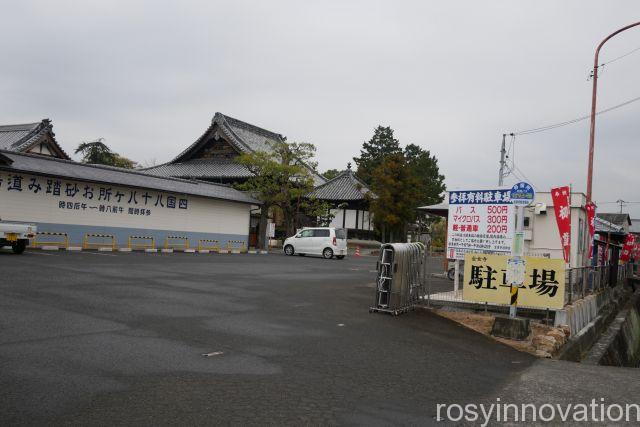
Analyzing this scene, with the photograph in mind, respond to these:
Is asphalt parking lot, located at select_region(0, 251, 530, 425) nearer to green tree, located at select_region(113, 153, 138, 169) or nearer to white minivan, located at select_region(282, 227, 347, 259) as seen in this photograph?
white minivan, located at select_region(282, 227, 347, 259)

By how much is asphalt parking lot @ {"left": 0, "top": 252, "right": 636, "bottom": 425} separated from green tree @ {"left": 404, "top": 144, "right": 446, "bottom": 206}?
4551 cm

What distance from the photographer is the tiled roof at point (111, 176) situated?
20.8 m

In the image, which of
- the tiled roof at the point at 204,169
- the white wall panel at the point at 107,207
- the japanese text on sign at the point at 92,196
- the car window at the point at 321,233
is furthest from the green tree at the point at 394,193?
the japanese text on sign at the point at 92,196

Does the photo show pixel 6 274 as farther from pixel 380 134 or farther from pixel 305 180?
pixel 380 134

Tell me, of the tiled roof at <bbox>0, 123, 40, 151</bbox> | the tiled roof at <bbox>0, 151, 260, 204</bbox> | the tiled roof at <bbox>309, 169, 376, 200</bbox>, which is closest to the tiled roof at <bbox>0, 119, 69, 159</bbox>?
the tiled roof at <bbox>0, 123, 40, 151</bbox>

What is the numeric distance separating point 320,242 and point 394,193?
1155 centimetres

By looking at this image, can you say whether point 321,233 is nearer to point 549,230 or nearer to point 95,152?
point 549,230

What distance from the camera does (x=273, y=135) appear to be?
4703 cm

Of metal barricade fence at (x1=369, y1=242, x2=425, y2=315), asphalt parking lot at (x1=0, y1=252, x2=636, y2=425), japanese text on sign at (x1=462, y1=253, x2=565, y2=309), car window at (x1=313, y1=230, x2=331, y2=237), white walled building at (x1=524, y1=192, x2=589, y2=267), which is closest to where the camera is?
Result: asphalt parking lot at (x1=0, y1=252, x2=636, y2=425)

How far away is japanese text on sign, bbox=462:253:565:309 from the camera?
9.45m

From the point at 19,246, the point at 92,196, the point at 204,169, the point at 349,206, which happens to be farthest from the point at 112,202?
the point at 349,206

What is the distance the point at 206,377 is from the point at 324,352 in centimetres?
187

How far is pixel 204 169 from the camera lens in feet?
133

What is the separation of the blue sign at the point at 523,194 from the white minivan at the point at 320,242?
20204mm
